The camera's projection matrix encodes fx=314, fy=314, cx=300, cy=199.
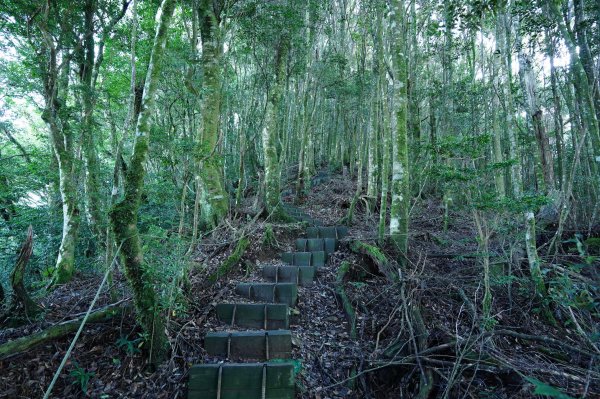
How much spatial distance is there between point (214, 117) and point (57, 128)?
315 cm

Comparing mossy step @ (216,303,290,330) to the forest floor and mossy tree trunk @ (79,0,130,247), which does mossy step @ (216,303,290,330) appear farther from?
mossy tree trunk @ (79,0,130,247)

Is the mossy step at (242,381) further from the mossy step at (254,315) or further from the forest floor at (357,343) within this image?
the mossy step at (254,315)

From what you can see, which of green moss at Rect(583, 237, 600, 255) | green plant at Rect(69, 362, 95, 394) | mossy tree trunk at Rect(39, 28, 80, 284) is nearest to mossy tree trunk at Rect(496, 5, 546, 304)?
green moss at Rect(583, 237, 600, 255)

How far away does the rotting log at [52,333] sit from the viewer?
10.6ft

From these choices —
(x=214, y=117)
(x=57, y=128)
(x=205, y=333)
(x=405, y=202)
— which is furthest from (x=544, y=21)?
(x=57, y=128)

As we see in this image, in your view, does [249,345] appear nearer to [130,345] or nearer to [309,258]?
[130,345]

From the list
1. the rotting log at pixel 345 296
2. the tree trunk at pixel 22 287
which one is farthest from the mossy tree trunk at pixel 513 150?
the tree trunk at pixel 22 287

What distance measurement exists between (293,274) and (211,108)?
454 cm

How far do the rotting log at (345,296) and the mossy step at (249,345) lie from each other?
1086 mm

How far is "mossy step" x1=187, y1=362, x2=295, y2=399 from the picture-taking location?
3.43 meters

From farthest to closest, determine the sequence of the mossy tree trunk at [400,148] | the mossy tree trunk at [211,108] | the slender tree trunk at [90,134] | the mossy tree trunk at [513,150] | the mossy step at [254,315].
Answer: the mossy tree trunk at [211,108], the slender tree trunk at [90,134], the mossy tree trunk at [400,148], the mossy tree trunk at [513,150], the mossy step at [254,315]

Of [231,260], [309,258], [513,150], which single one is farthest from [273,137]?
[513,150]

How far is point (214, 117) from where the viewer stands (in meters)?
7.76

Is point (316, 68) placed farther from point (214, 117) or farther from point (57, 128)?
point (57, 128)
